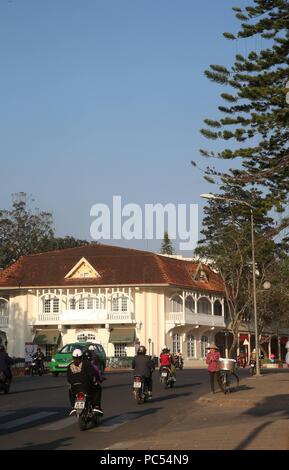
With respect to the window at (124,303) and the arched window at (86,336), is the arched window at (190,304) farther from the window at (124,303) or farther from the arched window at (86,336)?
the arched window at (86,336)

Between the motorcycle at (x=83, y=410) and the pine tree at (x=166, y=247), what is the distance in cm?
8498

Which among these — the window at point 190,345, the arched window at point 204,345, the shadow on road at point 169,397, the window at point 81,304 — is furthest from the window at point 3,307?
the shadow on road at point 169,397

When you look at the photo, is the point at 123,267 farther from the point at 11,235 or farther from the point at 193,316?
the point at 11,235

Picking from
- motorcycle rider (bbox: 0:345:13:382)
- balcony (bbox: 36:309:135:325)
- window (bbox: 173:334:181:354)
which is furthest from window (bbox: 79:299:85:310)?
motorcycle rider (bbox: 0:345:13:382)

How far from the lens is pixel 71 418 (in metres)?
17.5

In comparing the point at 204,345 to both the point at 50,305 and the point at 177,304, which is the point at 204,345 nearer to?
the point at 177,304

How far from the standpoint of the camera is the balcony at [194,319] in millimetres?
65000

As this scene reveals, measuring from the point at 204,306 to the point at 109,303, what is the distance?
9612mm

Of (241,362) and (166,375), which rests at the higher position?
(241,362)

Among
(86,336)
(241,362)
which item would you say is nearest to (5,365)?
(241,362)

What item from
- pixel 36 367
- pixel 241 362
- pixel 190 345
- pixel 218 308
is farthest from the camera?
pixel 218 308

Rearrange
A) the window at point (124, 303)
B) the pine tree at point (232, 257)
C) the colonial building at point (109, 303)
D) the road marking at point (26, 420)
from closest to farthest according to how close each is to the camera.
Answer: the road marking at point (26, 420), the pine tree at point (232, 257), the colonial building at point (109, 303), the window at point (124, 303)

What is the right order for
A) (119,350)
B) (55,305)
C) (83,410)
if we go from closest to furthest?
1. (83,410)
2. (119,350)
3. (55,305)
